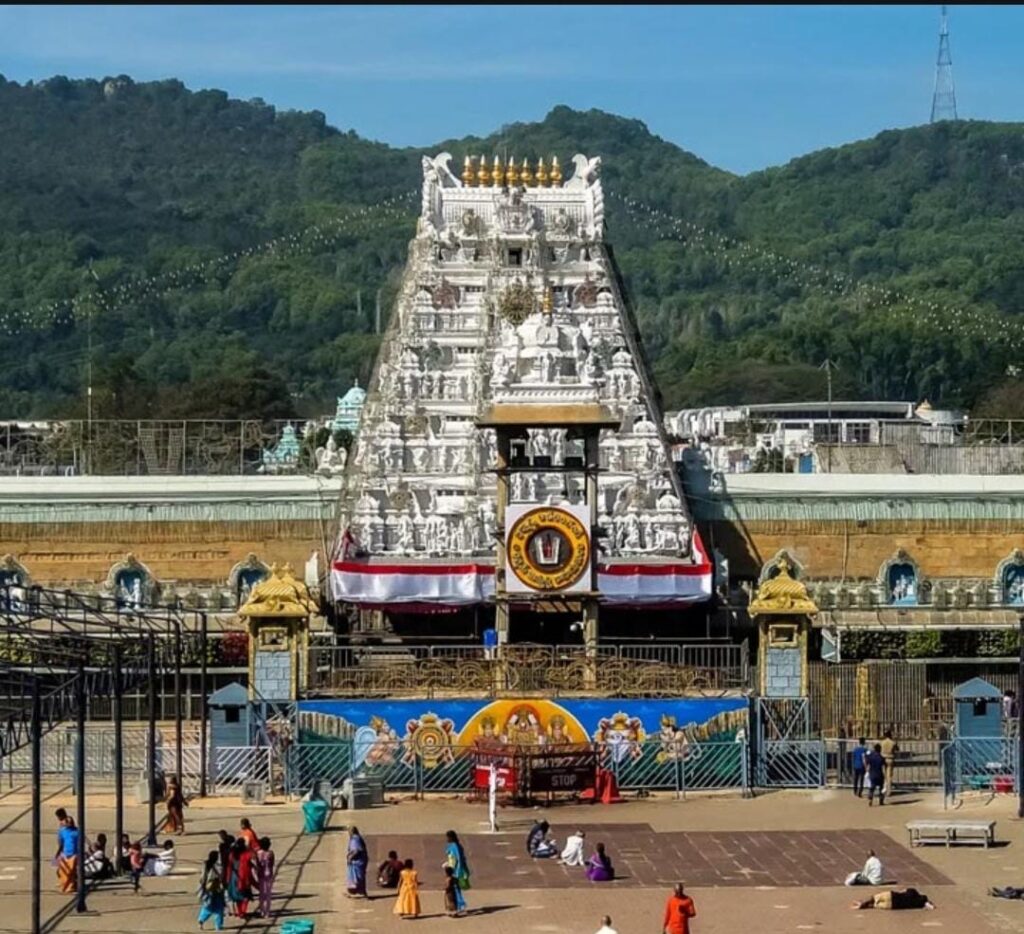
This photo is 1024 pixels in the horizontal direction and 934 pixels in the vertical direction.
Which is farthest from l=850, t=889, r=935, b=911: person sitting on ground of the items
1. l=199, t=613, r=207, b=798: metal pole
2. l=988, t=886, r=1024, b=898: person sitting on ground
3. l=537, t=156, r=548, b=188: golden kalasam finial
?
l=537, t=156, r=548, b=188: golden kalasam finial

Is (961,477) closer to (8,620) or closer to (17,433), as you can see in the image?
(8,620)

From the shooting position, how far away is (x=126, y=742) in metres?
45.5

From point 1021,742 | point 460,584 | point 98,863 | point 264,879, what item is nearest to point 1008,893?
point 1021,742

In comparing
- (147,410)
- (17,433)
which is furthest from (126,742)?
(147,410)

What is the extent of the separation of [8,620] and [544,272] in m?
34.0

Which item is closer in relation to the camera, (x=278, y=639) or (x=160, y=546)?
(x=278, y=639)

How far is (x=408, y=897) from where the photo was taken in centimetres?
3050

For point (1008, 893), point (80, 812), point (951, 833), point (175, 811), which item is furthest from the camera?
point (175, 811)

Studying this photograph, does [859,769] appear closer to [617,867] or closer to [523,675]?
[523,675]

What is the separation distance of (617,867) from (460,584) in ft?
68.8

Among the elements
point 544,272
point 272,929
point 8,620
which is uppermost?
point 544,272

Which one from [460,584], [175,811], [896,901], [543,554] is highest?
[543,554]

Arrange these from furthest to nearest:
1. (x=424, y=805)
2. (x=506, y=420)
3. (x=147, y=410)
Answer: (x=147, y=410) → (x=506, y=420) → (x=424, y=805)

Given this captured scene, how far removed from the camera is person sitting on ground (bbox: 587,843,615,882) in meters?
32.9
